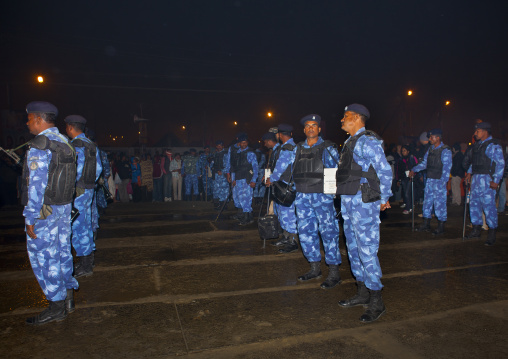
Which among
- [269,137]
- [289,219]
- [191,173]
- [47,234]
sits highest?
[269,137]

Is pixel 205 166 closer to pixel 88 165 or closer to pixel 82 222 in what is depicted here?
pixel 88 165

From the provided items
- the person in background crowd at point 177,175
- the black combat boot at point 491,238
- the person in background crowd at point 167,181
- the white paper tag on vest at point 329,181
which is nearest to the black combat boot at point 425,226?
the black combat boot at point 491,238

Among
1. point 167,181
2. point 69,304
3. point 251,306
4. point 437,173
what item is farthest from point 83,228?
point 167,181

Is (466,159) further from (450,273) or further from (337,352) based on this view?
(337,352)

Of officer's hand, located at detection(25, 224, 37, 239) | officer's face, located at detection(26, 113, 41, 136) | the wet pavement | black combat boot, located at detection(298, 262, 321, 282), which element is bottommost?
the wet pavement

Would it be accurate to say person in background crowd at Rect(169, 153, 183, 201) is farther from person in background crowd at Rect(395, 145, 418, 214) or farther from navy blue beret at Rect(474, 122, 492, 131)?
navy blue beret at Rect(474, 122, 492, 131)

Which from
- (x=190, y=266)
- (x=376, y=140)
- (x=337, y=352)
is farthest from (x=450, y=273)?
(x=190, y=266)

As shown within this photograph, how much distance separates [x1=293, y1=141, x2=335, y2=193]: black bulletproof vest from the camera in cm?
459

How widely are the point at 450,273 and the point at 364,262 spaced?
85.8 inches

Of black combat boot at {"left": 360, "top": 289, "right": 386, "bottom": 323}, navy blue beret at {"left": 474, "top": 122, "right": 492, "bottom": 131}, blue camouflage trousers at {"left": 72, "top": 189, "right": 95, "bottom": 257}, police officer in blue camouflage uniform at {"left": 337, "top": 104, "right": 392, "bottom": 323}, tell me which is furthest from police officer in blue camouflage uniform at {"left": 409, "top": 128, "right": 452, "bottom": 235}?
blue camouflage trousers at {"left": 72, "top": 189, "right": 95, "bottom": 257}

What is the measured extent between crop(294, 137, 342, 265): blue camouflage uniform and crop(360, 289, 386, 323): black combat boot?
0.87 m

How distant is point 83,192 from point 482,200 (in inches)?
278

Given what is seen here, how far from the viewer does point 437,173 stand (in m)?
7.61

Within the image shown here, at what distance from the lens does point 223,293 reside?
4422 mm
